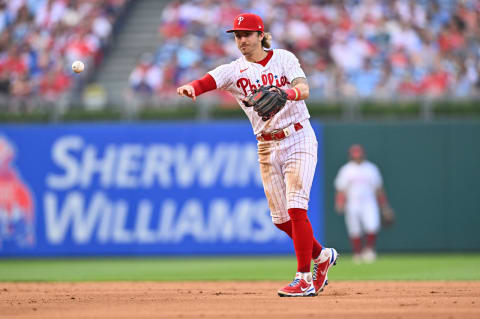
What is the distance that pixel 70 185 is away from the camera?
15891 mm

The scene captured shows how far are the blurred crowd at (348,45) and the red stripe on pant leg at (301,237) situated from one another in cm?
818

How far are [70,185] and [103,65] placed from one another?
3518 millimetres

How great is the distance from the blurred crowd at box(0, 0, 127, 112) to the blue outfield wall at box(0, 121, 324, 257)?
1112 mm

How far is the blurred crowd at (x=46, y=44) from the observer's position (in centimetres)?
1697

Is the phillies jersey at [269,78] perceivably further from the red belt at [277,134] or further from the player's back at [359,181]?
the player's back at [359,181]

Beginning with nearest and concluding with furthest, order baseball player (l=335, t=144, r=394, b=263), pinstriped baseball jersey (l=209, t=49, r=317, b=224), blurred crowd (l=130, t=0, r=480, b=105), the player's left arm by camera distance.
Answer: pinstriped baseball jersey (l=209, t=49, r=317, b=224), baseball player (l=335, t=144, r=394, b=263), the player's left arm, blurred crowd (l=130, t=0, r=480, b=105)

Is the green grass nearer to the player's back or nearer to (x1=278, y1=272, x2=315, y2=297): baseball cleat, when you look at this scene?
the player's back

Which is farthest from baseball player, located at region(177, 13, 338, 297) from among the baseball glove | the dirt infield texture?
the dirt infield texture

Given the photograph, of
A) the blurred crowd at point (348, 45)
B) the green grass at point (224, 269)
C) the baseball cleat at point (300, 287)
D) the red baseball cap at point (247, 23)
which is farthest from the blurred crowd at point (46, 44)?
the baseball cleat at point (300, 287)

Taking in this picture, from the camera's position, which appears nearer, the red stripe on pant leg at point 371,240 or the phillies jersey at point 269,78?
the phillies jersey at point 269,78

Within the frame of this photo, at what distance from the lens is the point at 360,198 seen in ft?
48.9

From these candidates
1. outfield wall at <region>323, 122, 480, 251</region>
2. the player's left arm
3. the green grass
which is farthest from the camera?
outfield wall at <region>323, 122, 480, 251</region>

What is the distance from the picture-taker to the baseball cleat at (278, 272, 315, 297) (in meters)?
6.99

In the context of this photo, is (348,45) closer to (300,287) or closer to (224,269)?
(224,269)
